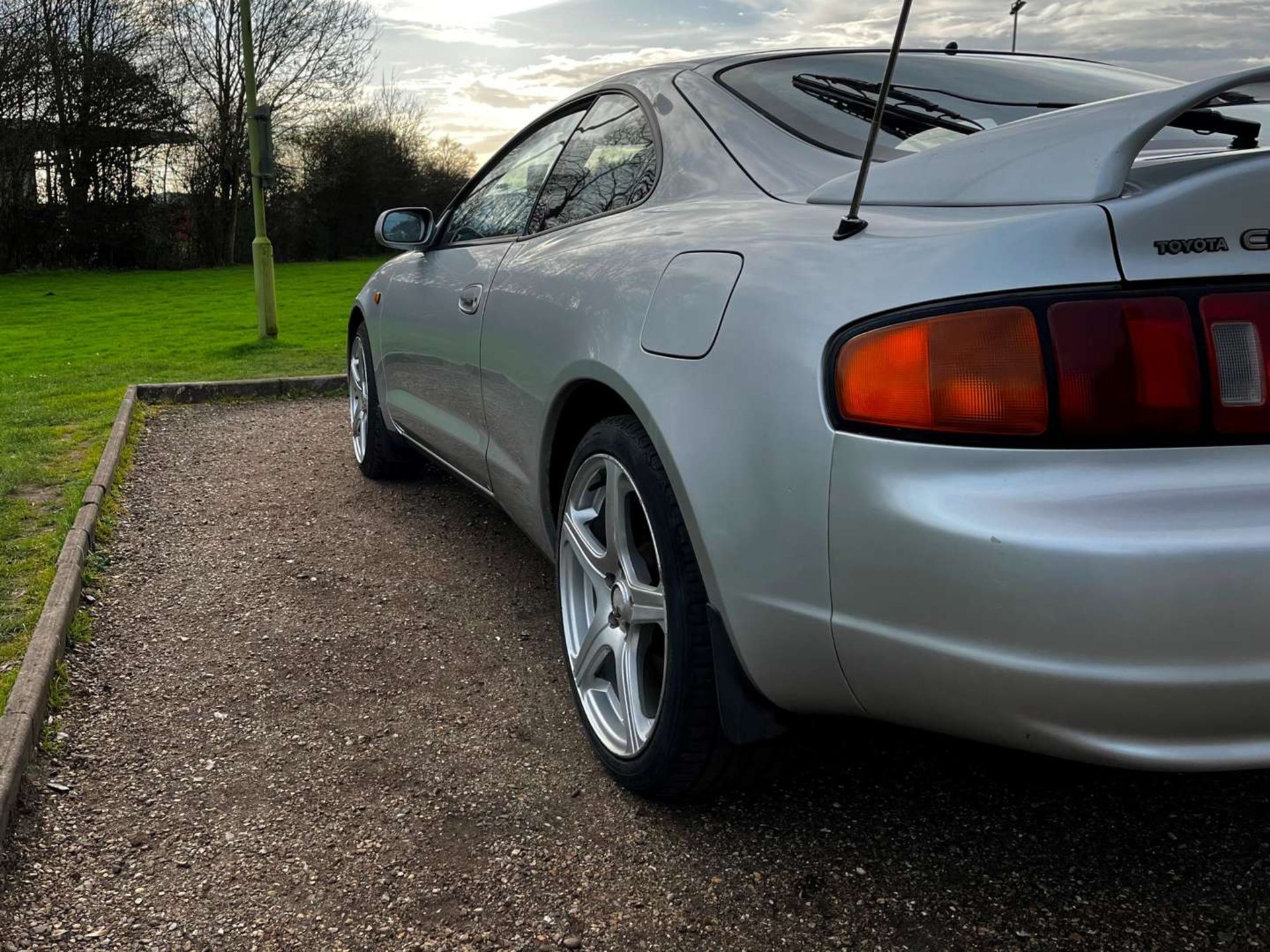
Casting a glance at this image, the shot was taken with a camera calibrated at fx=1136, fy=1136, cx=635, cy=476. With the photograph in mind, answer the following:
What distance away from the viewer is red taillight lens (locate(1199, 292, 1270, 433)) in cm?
154

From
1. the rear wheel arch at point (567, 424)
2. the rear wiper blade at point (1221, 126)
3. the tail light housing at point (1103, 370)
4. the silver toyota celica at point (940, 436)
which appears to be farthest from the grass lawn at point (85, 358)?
the rear wiper blade at point (1221, 126)

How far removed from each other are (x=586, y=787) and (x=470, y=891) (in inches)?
17.3

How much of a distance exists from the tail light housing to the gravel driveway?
822 mm

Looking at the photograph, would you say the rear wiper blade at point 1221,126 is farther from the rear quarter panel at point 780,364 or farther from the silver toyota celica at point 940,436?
the rear quarter panel at point 780,364

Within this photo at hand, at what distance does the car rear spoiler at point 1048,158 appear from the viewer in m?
1.61

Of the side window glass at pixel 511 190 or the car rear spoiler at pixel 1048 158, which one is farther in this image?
the side window glass at pixel 511 190

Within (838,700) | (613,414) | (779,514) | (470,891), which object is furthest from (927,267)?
(470,891)

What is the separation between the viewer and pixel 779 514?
182 cm

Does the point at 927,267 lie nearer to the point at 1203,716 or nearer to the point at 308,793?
the point at 1203,716

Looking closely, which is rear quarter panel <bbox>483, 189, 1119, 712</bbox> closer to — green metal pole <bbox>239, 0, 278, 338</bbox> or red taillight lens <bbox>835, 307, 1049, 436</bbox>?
red taillight lens <bbox>835, 307, 1049, 436</bbox>

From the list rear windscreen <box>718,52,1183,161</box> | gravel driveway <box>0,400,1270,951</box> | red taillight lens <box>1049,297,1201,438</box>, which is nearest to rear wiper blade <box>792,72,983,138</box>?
rear windscreen <box>718,52,1183,161</box>

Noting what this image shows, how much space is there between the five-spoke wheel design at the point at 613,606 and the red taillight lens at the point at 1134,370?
91cm

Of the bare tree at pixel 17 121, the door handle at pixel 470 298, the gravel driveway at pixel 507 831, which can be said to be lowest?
the gravel driveway at pixel 507 831

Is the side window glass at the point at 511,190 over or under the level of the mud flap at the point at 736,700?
over
